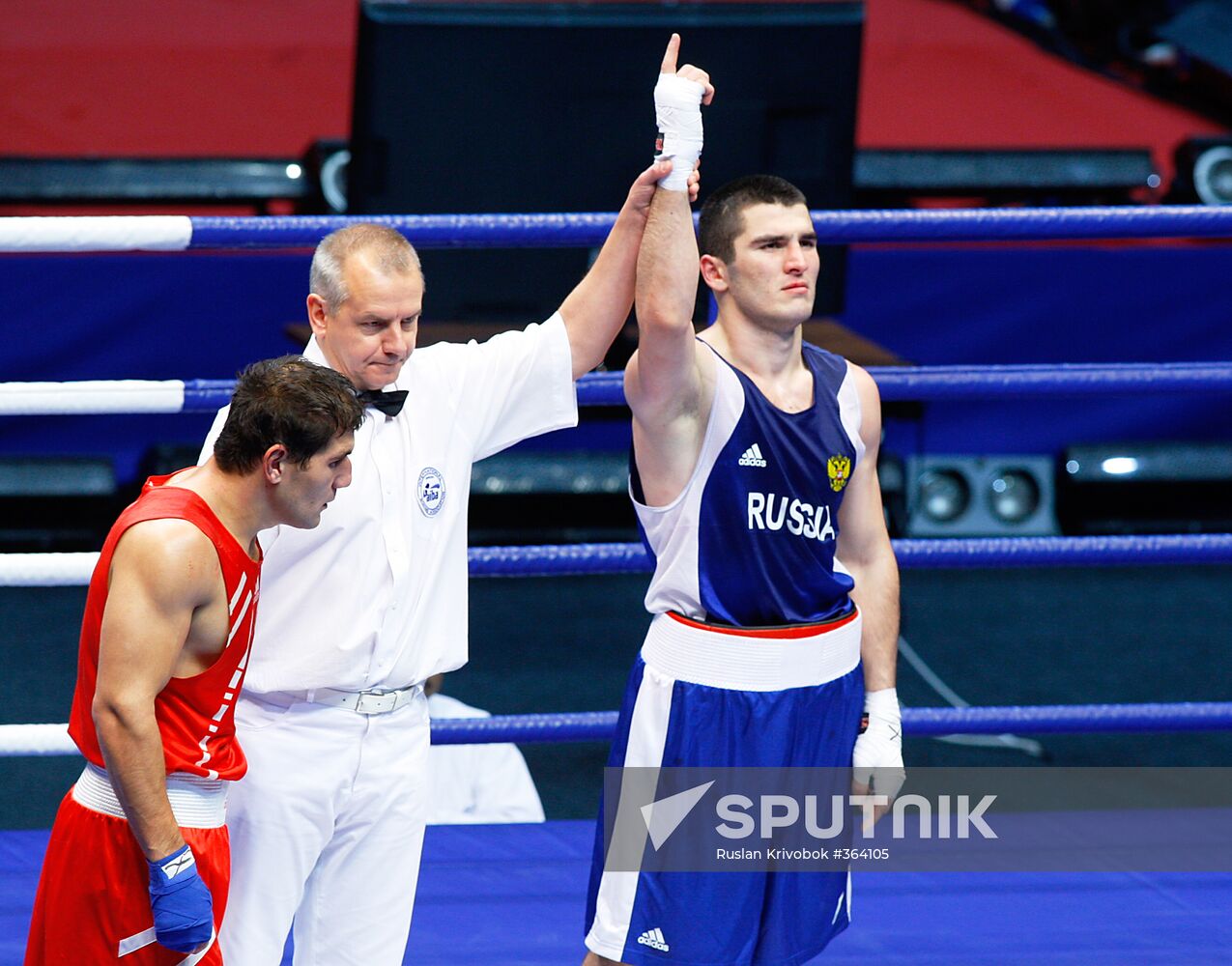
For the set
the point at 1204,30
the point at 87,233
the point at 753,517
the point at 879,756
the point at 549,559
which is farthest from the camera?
the point at 1204,30

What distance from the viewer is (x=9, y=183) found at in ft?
18.6

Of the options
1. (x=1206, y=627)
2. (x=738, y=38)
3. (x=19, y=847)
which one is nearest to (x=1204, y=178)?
(x=1206, y=627)

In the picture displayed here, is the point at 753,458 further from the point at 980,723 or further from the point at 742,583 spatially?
the point at 980,723

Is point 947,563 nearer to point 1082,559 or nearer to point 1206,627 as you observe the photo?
point 1082,559

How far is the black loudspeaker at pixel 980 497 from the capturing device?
5.98 meters

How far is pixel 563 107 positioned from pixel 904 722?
7.60ft

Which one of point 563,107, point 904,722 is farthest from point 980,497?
→ point 904,722

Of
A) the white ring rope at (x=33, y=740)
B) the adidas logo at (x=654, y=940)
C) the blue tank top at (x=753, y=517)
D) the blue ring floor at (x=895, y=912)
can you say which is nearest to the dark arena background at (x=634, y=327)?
the blue ring floor at (x=895, y=912)

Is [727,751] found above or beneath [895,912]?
above

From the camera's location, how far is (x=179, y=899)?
1.93m

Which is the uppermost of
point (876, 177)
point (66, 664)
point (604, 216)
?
point (876, 177)

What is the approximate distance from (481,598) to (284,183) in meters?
1.62

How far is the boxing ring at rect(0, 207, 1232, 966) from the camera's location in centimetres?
274

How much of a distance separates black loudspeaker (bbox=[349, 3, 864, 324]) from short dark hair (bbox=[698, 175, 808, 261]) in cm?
197
